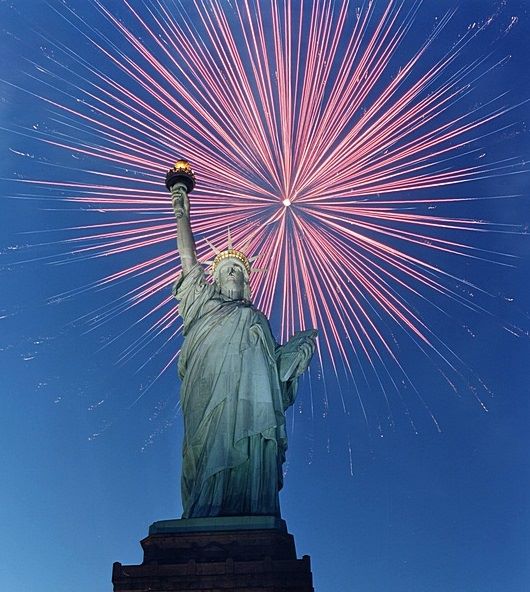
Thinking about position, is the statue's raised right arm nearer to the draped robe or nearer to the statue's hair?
the statue's hair

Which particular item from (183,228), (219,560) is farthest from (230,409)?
(183,228)

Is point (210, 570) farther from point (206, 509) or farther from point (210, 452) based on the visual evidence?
point (210, 452)

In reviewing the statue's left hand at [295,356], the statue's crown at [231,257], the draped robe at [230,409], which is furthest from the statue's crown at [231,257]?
the statue's left hand at [295,356]

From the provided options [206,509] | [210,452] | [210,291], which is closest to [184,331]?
[210,291]

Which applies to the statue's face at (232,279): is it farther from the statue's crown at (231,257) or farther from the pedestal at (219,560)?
the pedestal at (219,560)

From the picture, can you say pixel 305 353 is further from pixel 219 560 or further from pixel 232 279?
pixel 219 560

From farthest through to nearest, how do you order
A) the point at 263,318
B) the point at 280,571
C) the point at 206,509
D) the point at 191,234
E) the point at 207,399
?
the point at 191,234, the point at 263,318, the point at 207,399, the point at 206,509, the point at 280,571
